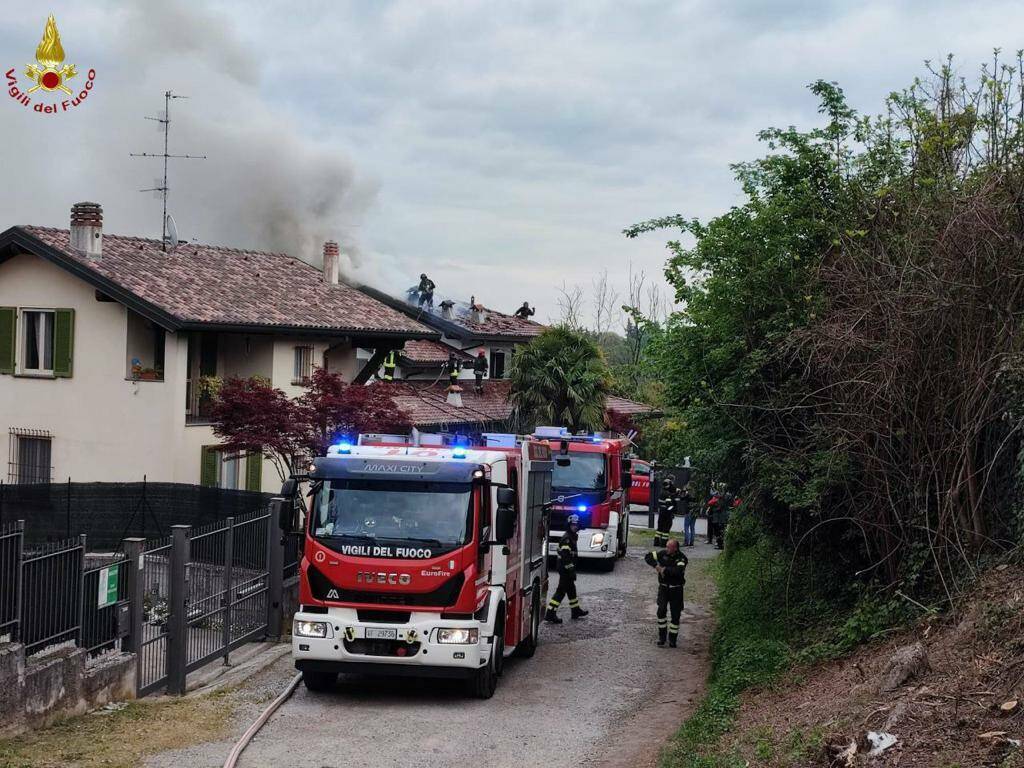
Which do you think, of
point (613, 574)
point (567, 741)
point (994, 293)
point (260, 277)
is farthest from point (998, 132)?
point (260, 277)

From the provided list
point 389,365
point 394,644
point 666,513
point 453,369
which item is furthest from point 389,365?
point 394,644

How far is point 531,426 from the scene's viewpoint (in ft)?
127

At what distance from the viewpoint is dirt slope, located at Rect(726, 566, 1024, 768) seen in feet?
26.7

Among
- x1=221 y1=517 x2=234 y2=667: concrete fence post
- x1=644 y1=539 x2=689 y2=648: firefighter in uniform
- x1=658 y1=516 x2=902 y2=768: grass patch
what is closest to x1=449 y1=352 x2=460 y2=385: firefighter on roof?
x1=658 y1=516 x2=902 y2=768: grass patch

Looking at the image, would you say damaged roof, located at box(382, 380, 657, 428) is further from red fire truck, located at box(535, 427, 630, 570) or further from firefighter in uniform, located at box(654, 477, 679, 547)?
red fire truck, located at box(535, 427, 630, 570)

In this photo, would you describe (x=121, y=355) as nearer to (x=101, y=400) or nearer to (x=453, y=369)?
(x=101, y=400)

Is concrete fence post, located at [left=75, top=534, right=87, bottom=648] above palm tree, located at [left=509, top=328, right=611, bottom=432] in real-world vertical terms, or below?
below

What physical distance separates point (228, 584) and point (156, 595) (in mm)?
Answer: 1713

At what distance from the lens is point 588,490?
2594cm

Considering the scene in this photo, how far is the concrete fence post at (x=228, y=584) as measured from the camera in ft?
49.1

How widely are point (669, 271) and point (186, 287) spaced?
15335 millimetres

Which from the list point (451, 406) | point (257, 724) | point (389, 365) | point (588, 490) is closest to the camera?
point (257, 724)

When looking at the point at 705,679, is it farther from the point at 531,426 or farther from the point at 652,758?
the point at 531,426

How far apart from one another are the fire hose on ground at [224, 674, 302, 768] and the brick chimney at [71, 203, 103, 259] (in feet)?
56.7
